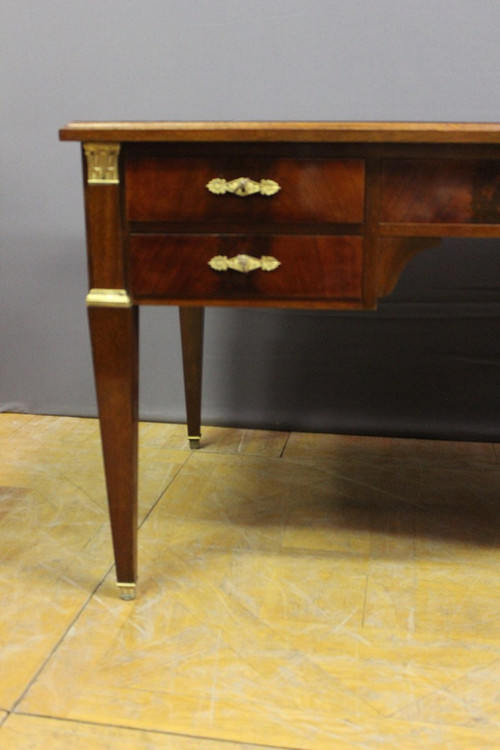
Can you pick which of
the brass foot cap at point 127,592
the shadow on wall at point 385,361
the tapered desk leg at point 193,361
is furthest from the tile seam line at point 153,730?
the shadow on wall at point 385,361

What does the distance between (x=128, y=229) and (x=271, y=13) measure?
0.99m

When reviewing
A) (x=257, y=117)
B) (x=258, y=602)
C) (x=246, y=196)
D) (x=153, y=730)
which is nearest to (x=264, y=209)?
(x=246, y=196)

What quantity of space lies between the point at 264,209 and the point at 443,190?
0.85 feet

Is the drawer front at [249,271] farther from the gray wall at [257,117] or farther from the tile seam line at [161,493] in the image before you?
the gray wall at [257,117]

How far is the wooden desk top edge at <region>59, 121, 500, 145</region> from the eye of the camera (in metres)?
1.21

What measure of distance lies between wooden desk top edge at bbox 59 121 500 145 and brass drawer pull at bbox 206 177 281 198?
0.06m

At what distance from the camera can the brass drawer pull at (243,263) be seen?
1290mm

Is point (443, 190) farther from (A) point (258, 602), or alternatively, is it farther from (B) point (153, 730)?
(B) point (153, 730)

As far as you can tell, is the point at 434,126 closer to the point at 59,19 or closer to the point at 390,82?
the point at 390,82

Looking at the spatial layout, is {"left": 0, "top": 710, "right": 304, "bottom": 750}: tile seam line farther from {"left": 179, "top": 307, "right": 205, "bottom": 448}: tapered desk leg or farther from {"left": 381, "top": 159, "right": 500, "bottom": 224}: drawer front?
{"left": 179, "top": 307, "right": 205, "bottom": 448}: tapered desk leg

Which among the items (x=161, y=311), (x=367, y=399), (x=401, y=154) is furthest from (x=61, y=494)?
(x=401, y=154)

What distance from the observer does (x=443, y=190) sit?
1.26 metres

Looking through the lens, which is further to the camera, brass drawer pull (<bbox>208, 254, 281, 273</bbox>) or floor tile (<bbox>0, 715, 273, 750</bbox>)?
brass drawer pull (<bbox>208, 254, 281, 273</bbox>)

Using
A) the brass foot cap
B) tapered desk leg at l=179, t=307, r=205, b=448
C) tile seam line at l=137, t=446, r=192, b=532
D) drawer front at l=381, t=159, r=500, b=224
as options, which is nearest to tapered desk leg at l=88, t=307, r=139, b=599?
the brass foot cap
